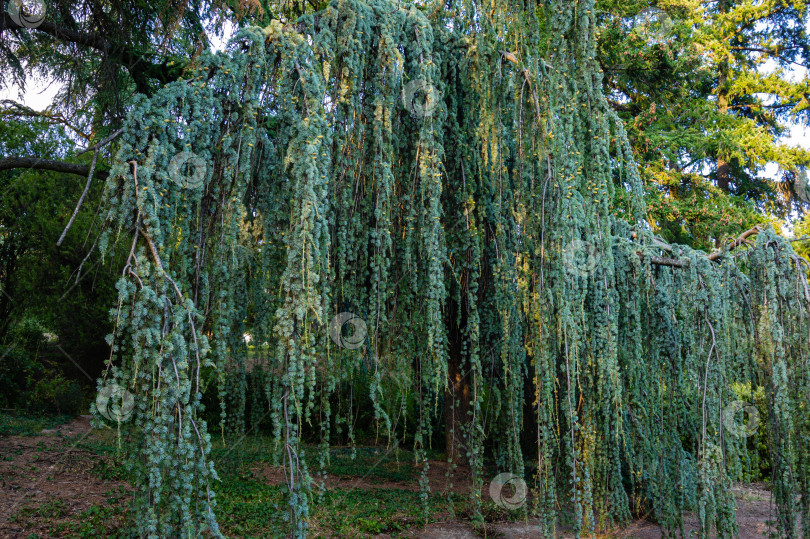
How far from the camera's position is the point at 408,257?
3135 mm

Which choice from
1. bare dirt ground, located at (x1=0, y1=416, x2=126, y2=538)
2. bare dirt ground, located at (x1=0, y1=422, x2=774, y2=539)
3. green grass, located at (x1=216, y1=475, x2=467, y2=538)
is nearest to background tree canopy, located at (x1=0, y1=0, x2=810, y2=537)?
bare dirt ground, located at (x1=0, y1=422, x2=774, y2=539)

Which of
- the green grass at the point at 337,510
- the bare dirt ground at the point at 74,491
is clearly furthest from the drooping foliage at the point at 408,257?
the green grass at the point at 337,510

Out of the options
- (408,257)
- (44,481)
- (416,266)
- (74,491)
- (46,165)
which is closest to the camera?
(408,257)

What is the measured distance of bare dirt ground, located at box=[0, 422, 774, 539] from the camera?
4.59 metres

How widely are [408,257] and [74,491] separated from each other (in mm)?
4351

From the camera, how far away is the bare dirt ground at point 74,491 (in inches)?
181

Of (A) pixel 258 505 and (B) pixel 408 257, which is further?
(A) pixel 258 505

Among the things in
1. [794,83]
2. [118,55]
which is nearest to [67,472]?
[118,55]

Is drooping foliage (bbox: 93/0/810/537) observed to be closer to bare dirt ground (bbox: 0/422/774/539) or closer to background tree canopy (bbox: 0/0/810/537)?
background tree canopy (bbox: 0/0/810/537)

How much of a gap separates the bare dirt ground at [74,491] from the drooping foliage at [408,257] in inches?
41.2

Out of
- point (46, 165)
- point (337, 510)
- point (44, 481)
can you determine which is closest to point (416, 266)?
point (337, 510)

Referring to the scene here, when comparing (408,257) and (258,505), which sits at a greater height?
(408,257)

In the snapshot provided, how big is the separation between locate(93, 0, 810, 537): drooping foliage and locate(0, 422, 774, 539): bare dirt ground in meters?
1.05

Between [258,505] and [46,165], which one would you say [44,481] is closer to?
[258,505]
